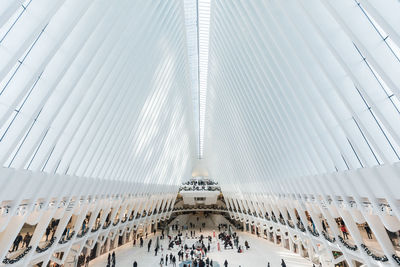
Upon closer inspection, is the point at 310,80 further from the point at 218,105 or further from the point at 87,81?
the point at 218,105

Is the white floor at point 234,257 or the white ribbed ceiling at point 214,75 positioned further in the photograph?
the white floor at point 234,257

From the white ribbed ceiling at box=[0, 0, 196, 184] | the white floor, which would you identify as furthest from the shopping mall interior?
the white floor

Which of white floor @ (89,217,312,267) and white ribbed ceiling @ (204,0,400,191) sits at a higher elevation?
white ribbed ceiling @ (204,0,400,191)

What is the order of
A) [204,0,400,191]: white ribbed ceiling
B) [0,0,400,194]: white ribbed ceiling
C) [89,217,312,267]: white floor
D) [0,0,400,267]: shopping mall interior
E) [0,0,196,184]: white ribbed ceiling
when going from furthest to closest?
[89,217,312,267]: white floor
[0,0,400,267]: shopping mall interior
[0,0,196,184]: white ribbed ceiling
[0,0,400,194]: white ribbed ceiling
[204,0,400,191]: white ribbed ceiling

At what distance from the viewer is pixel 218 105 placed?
24.5 m

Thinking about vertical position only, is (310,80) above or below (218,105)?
below

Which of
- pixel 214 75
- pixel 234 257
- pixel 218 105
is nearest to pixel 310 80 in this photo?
pixel 214 75

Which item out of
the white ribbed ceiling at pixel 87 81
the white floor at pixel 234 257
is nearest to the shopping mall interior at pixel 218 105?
the white ribbed ceiling at pixel 87 81

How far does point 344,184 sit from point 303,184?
4045mm

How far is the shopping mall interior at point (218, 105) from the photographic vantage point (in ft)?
21.1

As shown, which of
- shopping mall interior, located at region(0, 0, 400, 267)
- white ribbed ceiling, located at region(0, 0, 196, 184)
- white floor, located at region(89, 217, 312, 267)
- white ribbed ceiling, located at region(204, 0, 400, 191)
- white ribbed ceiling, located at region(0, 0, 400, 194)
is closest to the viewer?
white ribbed ceiling, located at region(204, 0, 400, 191)

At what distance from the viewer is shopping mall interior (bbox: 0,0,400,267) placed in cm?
644

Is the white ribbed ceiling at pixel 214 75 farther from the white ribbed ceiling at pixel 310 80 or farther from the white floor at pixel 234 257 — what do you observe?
the white floor at pixel 234 257

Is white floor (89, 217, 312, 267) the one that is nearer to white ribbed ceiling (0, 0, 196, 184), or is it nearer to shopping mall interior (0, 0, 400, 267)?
shopping mall interior (0, 0, 400, 267)
